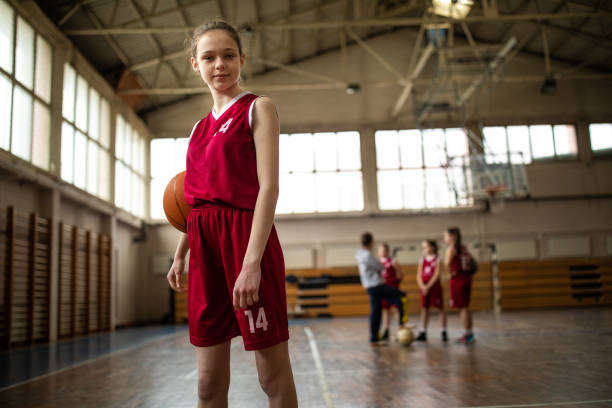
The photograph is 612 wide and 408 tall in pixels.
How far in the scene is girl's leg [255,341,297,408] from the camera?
167 centimetres

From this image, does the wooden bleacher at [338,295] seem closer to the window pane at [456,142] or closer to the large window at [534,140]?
the window pane at [456,142]

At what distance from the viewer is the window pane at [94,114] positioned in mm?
13844

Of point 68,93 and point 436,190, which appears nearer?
point 68,93

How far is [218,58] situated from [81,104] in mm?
12664

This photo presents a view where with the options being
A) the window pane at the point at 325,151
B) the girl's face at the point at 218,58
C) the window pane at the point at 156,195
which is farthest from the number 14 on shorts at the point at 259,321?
the window pane at the point at 156,195

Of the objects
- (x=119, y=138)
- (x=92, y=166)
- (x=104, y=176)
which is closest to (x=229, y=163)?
(x=92, y=166)

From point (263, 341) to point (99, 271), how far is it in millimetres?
13677

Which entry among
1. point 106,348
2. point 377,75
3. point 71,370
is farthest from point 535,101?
point 71,370

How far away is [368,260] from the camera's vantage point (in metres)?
7.79

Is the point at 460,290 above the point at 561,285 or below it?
above

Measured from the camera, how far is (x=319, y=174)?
61.1ft

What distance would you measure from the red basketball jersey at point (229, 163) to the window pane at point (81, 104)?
12.3m

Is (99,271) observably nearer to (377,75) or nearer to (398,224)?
(398,224)

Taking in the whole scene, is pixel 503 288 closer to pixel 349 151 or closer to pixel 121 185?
pixel 349 151
